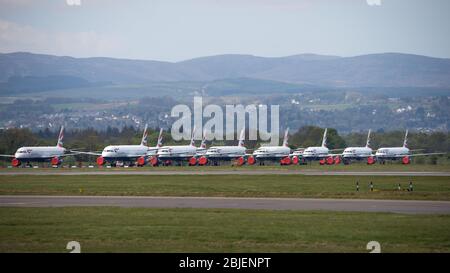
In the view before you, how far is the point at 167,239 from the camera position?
3566cm

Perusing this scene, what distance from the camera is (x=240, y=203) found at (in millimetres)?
52625

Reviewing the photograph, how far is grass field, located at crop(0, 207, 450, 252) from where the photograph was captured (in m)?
33.5

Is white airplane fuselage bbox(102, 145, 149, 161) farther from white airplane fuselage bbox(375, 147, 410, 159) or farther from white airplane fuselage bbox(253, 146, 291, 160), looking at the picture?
white airplane fuselage bbox(375, 147, 410, 159)

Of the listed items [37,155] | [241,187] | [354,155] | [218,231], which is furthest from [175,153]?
[218,231]

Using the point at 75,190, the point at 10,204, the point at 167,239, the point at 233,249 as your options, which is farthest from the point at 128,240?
the point at 75,190

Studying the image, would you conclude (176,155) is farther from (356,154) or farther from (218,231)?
(218,231)

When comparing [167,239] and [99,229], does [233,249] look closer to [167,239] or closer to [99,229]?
[167,239]

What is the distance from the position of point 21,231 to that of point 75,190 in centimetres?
2761

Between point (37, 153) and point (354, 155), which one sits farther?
point (354, 155)

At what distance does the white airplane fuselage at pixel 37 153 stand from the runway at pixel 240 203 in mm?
71685

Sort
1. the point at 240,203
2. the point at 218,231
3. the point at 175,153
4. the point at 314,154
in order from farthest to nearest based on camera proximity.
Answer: the point at 314,154 < the point at 175,153 < the point at 240,203 < the point at 218,231

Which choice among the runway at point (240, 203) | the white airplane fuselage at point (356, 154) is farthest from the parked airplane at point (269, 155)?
the runway at point (240, 203)

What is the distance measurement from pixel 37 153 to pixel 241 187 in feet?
233

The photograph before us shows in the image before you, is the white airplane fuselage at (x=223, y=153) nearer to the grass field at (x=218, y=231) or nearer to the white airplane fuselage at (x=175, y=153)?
the white airplane fuselage at (x=175, y=153)
